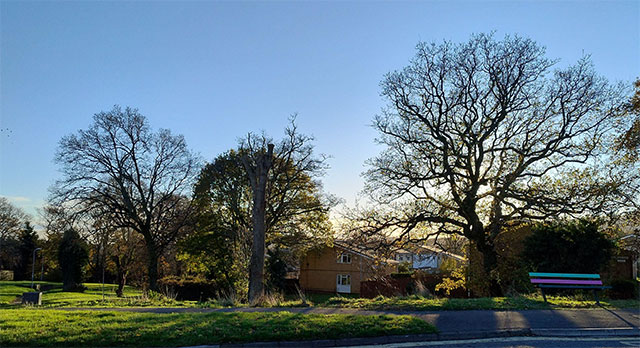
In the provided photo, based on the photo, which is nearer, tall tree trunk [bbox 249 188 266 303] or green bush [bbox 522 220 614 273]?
green bush [bbox 522 220 614 273]

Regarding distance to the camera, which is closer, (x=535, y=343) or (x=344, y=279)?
(x=535, y=343)

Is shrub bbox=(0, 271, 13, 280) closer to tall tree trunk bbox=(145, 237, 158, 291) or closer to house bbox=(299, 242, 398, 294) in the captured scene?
tall tree trunk bbox=(145, 237, 158, 291)

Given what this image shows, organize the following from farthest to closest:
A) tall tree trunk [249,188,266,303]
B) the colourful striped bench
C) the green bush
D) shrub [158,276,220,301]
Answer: shrub [158,276,220,301], tall tree trunk [249,188,266,303], the green bush, the colourful striped bench

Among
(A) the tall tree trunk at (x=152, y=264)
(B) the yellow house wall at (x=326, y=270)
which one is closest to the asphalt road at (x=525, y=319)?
(A) the tall tree trunk at (x=152, y=264)

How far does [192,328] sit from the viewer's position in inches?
394

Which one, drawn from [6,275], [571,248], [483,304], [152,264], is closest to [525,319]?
[483,304]

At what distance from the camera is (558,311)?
13.0m

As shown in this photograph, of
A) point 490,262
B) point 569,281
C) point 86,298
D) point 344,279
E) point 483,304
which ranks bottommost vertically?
point 86,298

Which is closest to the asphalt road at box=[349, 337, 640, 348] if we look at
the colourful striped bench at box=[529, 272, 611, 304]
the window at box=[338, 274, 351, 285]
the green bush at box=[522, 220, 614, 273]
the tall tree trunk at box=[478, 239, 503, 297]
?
the colourful striped bench at box=[529, 272, 611, 304]

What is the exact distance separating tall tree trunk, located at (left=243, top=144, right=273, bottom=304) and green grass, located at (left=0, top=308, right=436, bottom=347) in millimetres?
8078

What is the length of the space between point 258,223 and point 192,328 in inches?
414

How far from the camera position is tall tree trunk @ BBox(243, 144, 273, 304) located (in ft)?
64.4

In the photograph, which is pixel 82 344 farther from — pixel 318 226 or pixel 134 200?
pixel 318 226

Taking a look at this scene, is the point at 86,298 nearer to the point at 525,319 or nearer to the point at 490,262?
the point at 490,262
